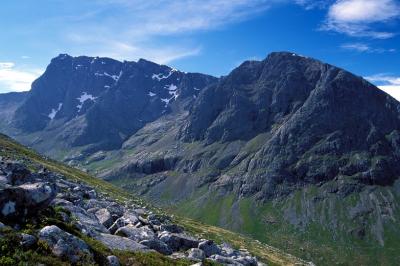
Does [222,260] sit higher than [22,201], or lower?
lower

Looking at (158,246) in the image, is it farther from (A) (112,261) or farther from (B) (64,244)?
(B) (64,244)

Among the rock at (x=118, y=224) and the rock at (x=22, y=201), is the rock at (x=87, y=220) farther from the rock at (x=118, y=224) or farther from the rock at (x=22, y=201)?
the rock at (x=22, y=201)

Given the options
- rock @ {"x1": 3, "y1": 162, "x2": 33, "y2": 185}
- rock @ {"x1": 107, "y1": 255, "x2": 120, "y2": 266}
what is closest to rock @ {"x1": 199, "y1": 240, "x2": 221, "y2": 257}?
rock @ {"x1": 3, "y1": 162, "x2": 33, "y2": 185}

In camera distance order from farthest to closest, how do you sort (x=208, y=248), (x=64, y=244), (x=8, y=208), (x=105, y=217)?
(x=208, y=248)
(x=105, y=217)
(x=8, y=208)
(x=64, y=244)

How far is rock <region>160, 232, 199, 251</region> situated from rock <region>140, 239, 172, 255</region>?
1.68m

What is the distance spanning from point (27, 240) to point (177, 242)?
62.4 feet

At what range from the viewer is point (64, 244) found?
21.3 metres

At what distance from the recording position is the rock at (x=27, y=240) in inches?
792

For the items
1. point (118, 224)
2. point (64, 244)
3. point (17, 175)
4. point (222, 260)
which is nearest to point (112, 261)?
point (64, 244)

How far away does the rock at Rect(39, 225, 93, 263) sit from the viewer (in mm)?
20906

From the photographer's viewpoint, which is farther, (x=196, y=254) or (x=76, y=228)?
(x=196, y=254)

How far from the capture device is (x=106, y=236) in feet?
104

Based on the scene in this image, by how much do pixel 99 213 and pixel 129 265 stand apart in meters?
16.2

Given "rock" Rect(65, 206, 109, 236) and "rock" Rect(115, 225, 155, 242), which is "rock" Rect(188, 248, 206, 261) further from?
"rock" Rect(65, 206, 109, 236)
